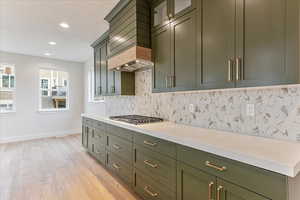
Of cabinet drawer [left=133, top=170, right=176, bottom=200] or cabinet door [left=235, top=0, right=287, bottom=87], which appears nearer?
cabinet door [left=235, top=0, right=287, bottom=87]

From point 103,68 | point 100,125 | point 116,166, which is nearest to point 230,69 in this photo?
point 116,166

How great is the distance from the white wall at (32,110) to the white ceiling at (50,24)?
652 millimetres

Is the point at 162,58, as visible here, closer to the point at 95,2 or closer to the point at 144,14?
the point at 144,14

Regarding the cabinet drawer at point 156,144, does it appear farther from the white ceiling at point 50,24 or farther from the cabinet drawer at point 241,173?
the white ceiling at point 50,24

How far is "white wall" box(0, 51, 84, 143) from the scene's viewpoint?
502cm

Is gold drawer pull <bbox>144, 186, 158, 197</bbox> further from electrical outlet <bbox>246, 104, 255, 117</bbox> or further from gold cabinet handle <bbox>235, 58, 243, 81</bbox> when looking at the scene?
gold cabinet handle <bbox>235, 58, 243, 81</bbox>

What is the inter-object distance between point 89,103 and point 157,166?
4.73m

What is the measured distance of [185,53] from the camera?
1786 mm

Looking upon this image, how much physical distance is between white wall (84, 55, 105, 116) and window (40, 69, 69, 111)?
25.9 inches

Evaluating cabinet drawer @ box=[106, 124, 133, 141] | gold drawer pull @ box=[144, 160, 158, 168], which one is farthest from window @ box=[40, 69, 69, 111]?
gold drawer pull @ box=[144, 160, 158, 168]

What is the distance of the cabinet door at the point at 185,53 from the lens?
1678 mm

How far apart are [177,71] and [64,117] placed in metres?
5.48

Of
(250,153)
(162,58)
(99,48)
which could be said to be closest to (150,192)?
(250,153)

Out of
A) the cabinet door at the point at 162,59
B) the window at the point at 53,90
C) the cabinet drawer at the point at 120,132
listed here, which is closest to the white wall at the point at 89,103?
the window at the point at 53,90
